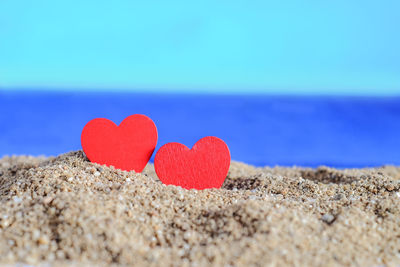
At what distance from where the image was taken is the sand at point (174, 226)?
133 cm

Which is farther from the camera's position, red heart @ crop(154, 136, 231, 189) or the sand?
red heart @ crop(154, 136, 231, 189)

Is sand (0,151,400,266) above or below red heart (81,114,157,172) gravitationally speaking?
below

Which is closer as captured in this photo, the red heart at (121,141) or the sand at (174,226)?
the sand at (174,226)

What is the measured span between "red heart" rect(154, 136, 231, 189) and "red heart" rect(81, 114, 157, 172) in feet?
0.41

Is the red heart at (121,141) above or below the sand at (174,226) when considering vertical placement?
above

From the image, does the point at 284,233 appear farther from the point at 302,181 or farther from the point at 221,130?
the point at 221,130

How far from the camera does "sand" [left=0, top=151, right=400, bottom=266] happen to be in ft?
4.36

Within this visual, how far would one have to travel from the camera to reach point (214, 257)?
4.33 feet

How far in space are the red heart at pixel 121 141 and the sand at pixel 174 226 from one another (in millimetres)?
189

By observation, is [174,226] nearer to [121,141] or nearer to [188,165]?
[188,165]

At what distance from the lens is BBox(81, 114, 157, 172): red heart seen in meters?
2.20

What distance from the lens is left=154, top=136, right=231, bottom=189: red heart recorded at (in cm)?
213

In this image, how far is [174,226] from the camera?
62.3 inches

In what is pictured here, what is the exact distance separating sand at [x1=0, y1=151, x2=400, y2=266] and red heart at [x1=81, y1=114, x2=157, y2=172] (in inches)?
7.4
